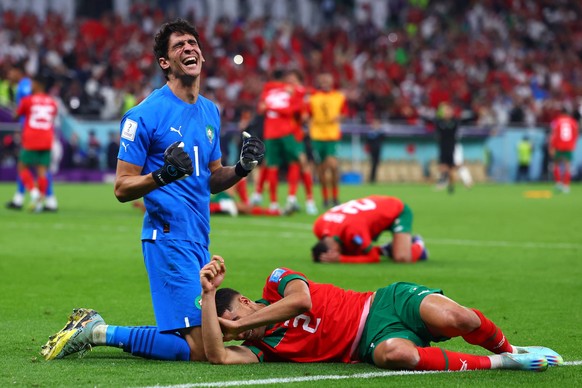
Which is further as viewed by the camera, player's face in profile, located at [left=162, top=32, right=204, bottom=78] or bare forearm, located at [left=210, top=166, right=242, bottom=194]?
bare forearm, located at [left=210, top=166, right=242, bottom=194]

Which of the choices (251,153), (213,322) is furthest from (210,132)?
(213,322)

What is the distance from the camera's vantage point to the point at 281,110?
64.5 feet

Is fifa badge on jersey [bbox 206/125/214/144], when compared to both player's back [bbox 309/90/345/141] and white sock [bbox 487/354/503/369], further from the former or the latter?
player's back [bbox 309/90/345/141]

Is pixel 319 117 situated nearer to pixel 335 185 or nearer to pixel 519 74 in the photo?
pixel 335 185

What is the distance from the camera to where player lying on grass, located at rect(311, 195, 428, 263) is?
11.8 metres

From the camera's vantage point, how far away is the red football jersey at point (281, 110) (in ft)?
64.7

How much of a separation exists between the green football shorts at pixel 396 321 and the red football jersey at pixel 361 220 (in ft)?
17.8

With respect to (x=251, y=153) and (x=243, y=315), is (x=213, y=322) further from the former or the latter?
(x=251, y=153)

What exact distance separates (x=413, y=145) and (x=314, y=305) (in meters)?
30.2

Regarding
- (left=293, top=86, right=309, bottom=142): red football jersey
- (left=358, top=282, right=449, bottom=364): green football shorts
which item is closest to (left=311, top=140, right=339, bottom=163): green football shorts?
(left=293, top=86, right=309, bottom=142): red football jersey

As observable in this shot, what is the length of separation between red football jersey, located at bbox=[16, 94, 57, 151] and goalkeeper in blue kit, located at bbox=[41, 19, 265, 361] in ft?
43.1

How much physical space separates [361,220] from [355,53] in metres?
29.3

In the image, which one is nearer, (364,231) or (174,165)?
(174,165)

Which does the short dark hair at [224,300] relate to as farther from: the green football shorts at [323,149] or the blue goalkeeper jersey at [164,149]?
the green football shorts at [323,149]
